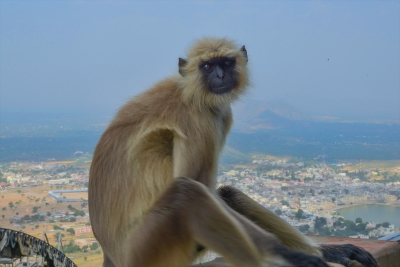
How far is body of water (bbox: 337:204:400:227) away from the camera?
4.86 meters

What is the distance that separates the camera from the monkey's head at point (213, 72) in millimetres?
3027

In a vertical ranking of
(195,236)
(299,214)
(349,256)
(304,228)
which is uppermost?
(195,236)

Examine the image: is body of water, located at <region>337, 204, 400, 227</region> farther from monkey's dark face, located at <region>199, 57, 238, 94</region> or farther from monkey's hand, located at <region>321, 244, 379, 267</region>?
monkey's dark face, located at <region>199, 57, 238, 94</region>

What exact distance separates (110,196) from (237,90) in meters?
1.19

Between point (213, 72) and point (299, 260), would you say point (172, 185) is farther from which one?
point (213, 72)

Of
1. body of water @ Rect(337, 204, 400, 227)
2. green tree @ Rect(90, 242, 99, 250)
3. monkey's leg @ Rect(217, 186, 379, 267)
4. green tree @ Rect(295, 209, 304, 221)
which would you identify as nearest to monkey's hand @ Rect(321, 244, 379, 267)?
monkey's leg @ Rect(217, 186, 379, 267)

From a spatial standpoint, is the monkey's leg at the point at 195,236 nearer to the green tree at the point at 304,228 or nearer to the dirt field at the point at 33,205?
the green tree at the point at 304,228

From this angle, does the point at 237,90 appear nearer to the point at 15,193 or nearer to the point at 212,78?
the point at 212,78

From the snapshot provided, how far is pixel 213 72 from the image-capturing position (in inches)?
126

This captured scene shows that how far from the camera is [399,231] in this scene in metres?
4.64

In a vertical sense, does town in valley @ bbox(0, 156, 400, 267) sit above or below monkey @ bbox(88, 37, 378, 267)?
below

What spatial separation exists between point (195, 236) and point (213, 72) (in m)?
1.28

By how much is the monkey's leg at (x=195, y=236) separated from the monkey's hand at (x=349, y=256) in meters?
0.87

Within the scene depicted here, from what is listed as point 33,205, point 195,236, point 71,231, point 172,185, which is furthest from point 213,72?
point 33,205
